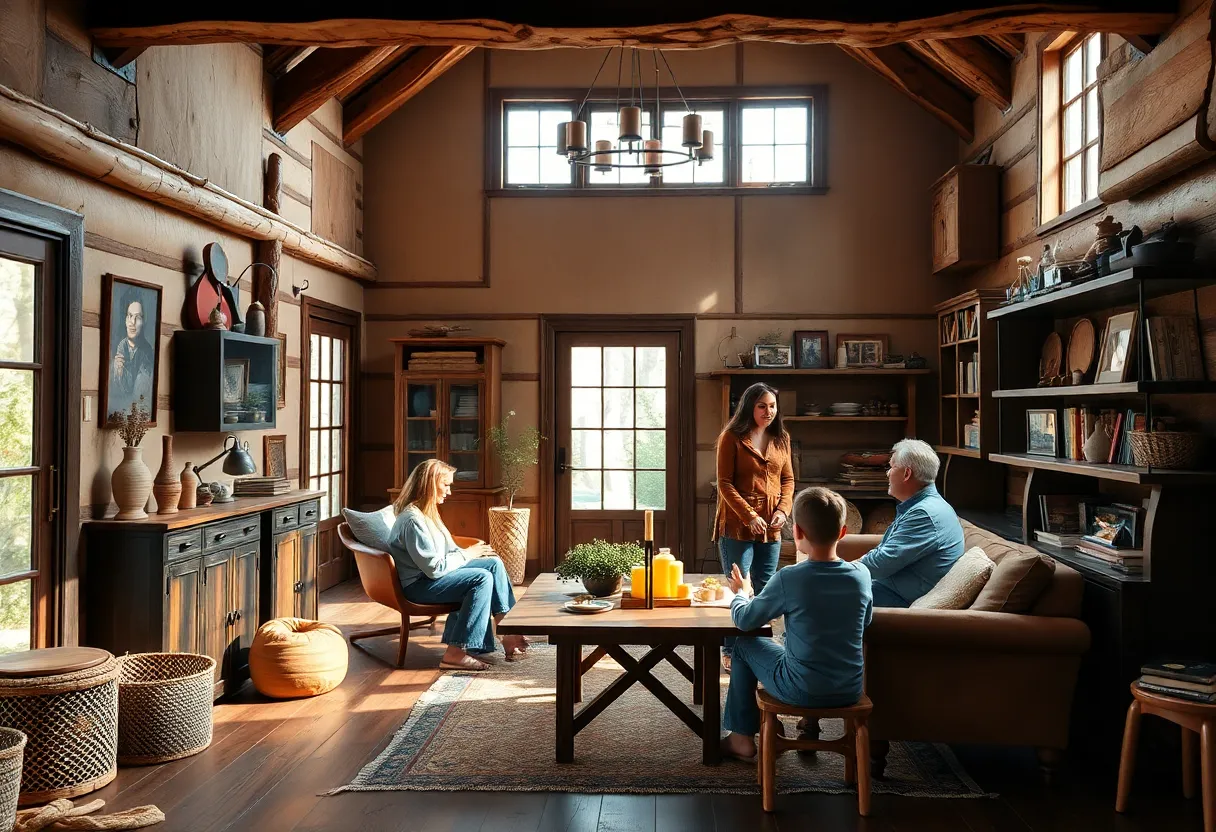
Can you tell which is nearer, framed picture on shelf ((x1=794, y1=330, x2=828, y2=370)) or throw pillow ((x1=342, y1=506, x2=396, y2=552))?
throw pillow ((x1=342, y1=506, x2=396, y2=552))

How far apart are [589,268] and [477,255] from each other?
39.4 inches

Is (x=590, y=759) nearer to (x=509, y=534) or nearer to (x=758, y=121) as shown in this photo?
(x=509, y=534)

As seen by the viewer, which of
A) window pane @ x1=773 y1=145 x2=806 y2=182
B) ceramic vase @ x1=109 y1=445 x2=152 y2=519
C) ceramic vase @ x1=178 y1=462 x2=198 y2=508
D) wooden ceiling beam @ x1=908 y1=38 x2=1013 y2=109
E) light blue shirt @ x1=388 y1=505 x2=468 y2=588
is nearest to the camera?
ceramic vase @ x1=109 y1=445 x2=152 y2=519

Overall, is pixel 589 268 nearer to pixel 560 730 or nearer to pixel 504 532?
pixel 504 532

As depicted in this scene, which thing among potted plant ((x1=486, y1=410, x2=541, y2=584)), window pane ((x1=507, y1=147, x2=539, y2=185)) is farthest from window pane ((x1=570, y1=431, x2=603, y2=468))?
window pane ((x1=507, y1=147, x2=539, y2=185))

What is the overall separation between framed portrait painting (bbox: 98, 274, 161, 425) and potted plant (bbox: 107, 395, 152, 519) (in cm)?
12

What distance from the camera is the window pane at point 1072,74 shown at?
19.7 feet

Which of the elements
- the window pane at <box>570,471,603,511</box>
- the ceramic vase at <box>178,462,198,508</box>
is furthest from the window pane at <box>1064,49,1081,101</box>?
the ceramic vase at <box>178,462,198,508</box>

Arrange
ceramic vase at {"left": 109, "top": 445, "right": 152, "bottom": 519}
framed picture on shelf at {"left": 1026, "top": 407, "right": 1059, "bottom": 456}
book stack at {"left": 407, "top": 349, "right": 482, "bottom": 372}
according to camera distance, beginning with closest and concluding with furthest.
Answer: ceramic vase at {"left": 109, "top": 445, "right": 152, "bottom": 519}, framed picture on shelf at {"left": 1026, "top": 407, "right": 1059, "bottom": 456}, book stack at {"left": 407, "top": 349, "right": 482, "bottom": 372}

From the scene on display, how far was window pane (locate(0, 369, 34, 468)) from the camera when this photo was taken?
4070 mm

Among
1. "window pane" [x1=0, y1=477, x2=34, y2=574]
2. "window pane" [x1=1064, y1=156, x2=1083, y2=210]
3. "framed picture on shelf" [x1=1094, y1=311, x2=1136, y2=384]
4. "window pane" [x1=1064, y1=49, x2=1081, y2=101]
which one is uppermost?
"window pane" [x1=1064, y1=49, x2=1081, y2=101]

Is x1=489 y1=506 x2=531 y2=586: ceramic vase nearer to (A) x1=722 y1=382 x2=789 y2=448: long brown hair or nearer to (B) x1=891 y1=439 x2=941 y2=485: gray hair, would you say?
(A) x1=722 y1=382 x2=789 y2=448: long brown hair

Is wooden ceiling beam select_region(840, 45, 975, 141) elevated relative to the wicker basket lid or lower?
elevated

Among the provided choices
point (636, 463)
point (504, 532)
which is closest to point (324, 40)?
point (504, 532)
